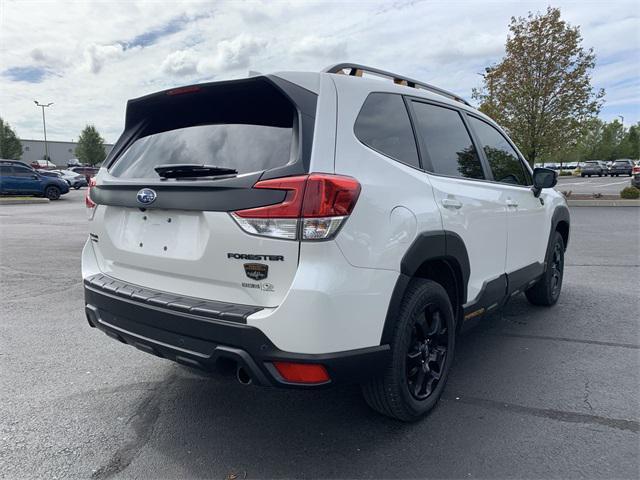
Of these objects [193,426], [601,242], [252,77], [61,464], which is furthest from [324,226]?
[601,242]

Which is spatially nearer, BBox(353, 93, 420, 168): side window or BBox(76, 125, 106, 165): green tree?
BBox(353, 93, 420, 168): side window

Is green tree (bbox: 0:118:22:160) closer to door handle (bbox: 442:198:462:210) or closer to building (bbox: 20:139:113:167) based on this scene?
building (bbox: 20:139:113:167)

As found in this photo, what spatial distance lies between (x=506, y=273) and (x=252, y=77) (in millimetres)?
2543

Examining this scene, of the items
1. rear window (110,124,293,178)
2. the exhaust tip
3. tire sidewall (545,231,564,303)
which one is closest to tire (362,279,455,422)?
the exhaust tip

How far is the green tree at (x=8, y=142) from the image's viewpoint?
200 ft

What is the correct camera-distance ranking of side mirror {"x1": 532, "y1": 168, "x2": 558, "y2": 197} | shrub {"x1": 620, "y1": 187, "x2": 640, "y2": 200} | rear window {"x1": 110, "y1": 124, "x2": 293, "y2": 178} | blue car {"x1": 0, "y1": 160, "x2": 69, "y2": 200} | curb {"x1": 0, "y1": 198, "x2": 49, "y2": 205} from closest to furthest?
1. rear window {"x1": 110, "y1": 124, "x2": 293, "y2": 178}
2. side mirror {"x1": 532, "y1": 168, "x2": 558, "y2": 197}
3. shrub {"x1": 620, "y1": 187, "x2": 640, "y2": 200}
4. curb {"x1": 0, "y1": 198, "x2": 49, "y2": 205}
5. blue car {"x1": 0, "y1": 160, "x2": 69, "y2": 200}

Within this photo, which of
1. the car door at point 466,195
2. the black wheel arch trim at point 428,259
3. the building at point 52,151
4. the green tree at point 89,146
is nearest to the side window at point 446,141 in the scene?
the car door at point 466,195

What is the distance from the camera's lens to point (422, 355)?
115 inches

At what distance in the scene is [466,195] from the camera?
130 inches

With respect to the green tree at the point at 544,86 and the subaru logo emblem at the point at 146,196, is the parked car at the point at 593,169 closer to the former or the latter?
the green tree at the point at 544,86

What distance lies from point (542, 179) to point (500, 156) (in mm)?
577

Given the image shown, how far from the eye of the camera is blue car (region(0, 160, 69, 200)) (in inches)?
942

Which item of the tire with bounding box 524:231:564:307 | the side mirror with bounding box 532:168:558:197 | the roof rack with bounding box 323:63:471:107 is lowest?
the tire with bounding box 524:231:564:307

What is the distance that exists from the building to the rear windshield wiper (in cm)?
9530
